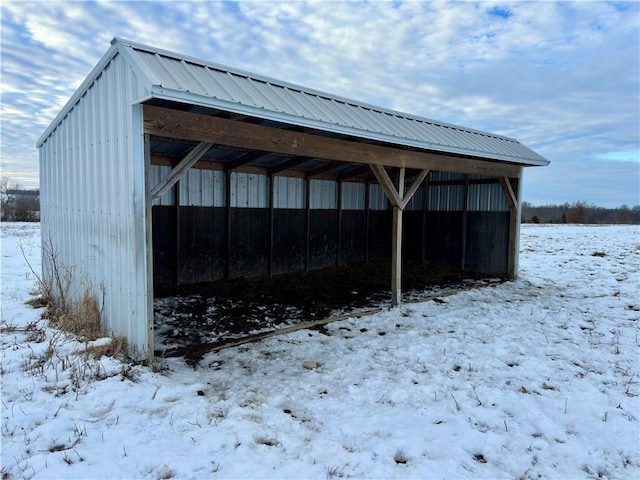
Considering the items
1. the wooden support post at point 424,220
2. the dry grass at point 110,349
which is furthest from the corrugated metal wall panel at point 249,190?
the dry grass at point 110,349

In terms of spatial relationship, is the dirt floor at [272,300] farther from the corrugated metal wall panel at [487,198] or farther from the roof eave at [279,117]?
the roof eave at [279,117]

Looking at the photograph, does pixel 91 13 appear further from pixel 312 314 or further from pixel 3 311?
pixel 312 314

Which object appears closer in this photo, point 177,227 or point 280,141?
point 280,141

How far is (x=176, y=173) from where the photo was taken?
4.04 m

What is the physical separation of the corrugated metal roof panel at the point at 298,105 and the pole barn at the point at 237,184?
0.03 m

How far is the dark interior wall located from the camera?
25.1 feet

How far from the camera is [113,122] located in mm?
4137

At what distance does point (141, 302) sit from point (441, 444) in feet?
9.55

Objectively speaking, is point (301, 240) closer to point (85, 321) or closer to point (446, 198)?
point (446, 198)

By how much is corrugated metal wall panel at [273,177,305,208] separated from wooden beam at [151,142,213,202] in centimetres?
494

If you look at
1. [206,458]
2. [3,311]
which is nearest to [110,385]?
[206,458]

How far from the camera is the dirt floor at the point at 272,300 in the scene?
520 centimetres

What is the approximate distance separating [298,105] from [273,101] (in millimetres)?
428

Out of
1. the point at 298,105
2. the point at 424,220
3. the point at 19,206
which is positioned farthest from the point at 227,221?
the point at 19,206
